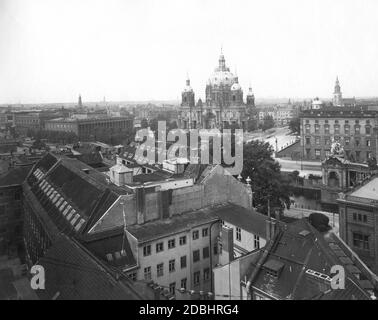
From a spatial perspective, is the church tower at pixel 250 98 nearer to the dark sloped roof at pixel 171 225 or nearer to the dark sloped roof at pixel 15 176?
the dark sloped roof at pixel 15 176

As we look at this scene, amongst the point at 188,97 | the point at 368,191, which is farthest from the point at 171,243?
the point at 188,97

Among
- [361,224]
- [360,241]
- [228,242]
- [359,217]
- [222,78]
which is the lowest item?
[360,241]

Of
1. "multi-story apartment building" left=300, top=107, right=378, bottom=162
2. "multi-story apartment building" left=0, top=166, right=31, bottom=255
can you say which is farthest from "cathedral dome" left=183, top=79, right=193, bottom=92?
"multi-story apartment building" left=0, top=166, right=31, bottom=255

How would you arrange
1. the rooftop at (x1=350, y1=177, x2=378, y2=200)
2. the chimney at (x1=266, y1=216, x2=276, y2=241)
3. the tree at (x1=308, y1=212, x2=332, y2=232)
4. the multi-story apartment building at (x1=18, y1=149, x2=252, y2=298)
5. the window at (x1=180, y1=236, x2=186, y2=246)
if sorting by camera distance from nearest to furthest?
the chimney at (x1=266, y1=216, x2=276, y2=241)
the multi-story apartment building at (x1=18, y1=149, x2=252, y2=298)
the window at (x1=180, y1=236, x2=186, y2=246)
the rooftop at (x1=350, y1=177, x2=378, y2=200)
the tree at (x1=308, y1=212, x2=332, y2=232)

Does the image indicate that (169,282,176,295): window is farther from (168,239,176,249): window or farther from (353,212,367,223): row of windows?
(353,212,367,223): row of windows

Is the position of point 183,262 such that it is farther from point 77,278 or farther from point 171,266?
point 77,278
